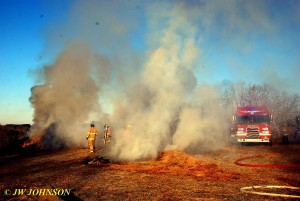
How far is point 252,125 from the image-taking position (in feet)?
62.1

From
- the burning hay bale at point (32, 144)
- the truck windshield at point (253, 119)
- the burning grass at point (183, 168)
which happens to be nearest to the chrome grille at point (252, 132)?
the truck windshield at point (253, 119)

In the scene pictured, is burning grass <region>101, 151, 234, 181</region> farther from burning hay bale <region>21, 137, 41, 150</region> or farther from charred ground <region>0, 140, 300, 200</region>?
burning hay bale <region>21, 137, 41, 150</region>

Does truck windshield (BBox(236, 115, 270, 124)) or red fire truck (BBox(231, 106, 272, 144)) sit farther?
truck windshield (BBox(236, 115, 270, 124))

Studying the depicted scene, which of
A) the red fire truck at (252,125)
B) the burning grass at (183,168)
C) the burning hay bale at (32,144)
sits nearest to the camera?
the burning grass at (183,168)

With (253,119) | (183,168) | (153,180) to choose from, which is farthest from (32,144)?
(253,119)

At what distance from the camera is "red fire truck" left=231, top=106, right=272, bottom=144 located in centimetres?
1856

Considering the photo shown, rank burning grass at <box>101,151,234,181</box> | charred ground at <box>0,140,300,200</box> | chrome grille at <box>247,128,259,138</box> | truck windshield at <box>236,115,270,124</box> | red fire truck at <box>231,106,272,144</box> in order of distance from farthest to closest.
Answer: truck windshield at <box>236,115,270,124</box> < chrome grille at <box>247,128,259,138</box> < red fire truck at <box>231,106,272,144</box> < burning grass at <box>101,151,234,181</box> < charred ground at <box>0,140,300,200</box>

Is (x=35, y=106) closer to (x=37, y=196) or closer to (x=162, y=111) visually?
(x=162, y=111)

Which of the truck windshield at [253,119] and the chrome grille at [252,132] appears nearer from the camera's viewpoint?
the chrome grille at [252,132]

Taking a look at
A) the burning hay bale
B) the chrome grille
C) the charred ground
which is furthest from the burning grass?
the burning hay bale

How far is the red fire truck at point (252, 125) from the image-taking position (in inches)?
731

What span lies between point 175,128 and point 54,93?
15525mm

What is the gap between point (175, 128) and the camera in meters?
16.0

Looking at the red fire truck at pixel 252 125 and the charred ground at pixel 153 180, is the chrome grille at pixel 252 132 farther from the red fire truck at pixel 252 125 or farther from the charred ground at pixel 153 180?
the charred ground at pixel 153 180
